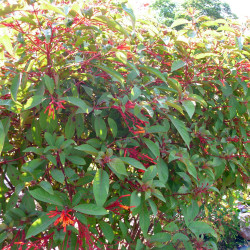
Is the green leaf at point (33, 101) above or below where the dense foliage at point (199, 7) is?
above

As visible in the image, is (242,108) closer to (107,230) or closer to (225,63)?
(225,63)

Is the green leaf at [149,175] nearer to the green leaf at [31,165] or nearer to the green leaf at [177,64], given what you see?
the green leaf at [31,165]

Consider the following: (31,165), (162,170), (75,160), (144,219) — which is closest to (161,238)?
(144,219)

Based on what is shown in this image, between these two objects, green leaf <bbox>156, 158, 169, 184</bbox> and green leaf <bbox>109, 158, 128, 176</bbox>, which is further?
green leaf <bbox>156, 158, 169, 184</bbox>

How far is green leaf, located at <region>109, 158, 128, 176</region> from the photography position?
3.43 feet

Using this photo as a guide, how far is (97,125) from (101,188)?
0.94ft

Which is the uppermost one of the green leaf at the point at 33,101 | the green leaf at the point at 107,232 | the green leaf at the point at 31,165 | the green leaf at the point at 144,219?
the green leaf at the point at 33,101

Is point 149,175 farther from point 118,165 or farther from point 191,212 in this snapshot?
point 191,212

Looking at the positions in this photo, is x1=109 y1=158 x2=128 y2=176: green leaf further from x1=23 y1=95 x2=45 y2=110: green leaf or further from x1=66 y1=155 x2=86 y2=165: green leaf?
x1=23 y1=95 x2=45 y2=110: green leaf

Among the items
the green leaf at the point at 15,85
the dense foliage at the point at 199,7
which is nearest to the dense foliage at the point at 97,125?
the green leaf at the point at 15,85

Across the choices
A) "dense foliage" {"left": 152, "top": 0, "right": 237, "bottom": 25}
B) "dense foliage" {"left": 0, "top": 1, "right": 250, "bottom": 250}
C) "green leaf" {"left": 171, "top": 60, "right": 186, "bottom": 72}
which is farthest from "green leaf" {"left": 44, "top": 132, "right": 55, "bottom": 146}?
"dense foliage" {"left": 152, "top": 0, "right": 237, "bottom": 25}

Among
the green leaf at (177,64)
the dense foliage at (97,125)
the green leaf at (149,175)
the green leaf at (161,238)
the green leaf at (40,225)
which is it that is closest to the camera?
the green leaf at (40,225)

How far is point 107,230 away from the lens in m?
1.21

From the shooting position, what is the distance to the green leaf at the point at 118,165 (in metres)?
1.04
